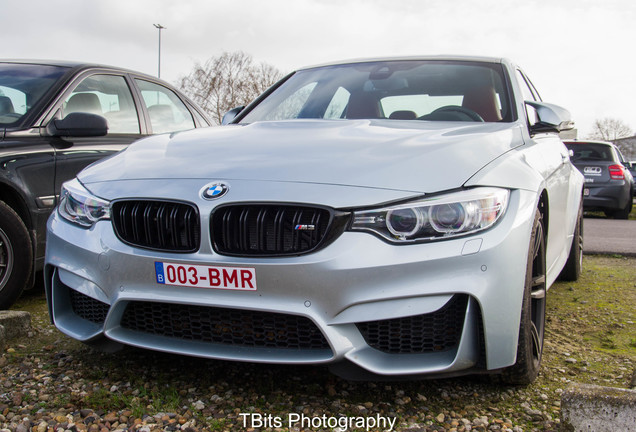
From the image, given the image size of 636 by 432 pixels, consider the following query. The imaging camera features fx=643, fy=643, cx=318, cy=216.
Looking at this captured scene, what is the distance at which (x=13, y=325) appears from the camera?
10.5 ft

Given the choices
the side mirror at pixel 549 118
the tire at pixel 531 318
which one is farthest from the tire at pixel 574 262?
the tire at pixel 531 318

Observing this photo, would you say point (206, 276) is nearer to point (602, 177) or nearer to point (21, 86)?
point (21, 86)

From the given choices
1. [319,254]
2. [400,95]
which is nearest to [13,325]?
[319,254]

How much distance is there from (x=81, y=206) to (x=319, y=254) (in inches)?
43.1

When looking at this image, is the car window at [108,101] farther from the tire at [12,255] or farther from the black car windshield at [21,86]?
the tire at [12,255]

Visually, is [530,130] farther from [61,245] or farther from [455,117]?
[61,245]

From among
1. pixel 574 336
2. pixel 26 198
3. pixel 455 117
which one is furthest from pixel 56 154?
pixel 574 336

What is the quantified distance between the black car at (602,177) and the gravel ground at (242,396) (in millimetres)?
10476

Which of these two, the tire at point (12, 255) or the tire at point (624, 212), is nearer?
the tire at point (12, 255)

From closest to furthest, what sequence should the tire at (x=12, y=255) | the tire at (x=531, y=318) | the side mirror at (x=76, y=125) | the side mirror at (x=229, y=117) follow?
the tire at (x=531, y=318) < the tire at (x=12, y=255) < the side mirror at (x=229, y=117) < the side mirror at (x=76, y=125)

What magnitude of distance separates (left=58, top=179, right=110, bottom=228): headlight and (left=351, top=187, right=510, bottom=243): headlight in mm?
1041

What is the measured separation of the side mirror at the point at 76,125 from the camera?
4.07 meters

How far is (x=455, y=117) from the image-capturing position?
3.42 m

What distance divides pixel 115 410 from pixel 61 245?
0.72 metres
